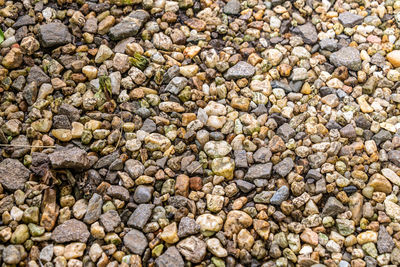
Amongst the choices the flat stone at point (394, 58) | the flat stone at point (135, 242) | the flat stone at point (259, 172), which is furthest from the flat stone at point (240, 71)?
the flat stone at point (135, 242)

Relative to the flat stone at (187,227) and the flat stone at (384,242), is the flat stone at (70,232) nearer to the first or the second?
the flat stone at (187,227)

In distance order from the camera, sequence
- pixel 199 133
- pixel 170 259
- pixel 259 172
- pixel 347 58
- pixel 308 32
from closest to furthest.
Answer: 1. pixel 170 259
2. pixel 259 172
3. pixel 199 133
4. pixel 347 58
5. pixel 308 32

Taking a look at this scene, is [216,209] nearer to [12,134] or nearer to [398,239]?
[398,239]

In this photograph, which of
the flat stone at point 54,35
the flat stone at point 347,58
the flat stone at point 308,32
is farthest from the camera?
the flat stone at point 308,32

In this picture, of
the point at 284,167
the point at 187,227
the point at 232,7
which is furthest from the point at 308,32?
the point at 187,227

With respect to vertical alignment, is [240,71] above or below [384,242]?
above

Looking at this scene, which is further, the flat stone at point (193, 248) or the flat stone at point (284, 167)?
the flat stone at point (284, 167)

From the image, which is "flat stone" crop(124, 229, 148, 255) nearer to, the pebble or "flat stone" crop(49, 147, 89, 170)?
the pebble

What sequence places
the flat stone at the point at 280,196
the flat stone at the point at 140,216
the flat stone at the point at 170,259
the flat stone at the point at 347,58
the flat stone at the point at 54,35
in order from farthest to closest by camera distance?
the flat stone at the point at 347,58
the flat stone at the point at 54,35
the flat stone at the point at 280,196
the flat stone at the point at 140,216
the flat stone at the point at 170,259

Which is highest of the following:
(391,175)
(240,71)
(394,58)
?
(394,58)

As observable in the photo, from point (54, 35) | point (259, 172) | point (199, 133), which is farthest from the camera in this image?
point (54, 35)

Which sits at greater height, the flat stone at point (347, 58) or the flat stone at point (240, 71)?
the flat stone at point (347, 58)

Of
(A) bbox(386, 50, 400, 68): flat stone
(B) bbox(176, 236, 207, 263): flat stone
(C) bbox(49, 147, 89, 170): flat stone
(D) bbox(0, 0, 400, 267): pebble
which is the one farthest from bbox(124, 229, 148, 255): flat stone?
(A) bbox(386, 50, 400, 68): flat stone

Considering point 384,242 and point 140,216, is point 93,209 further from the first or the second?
point 384,242
